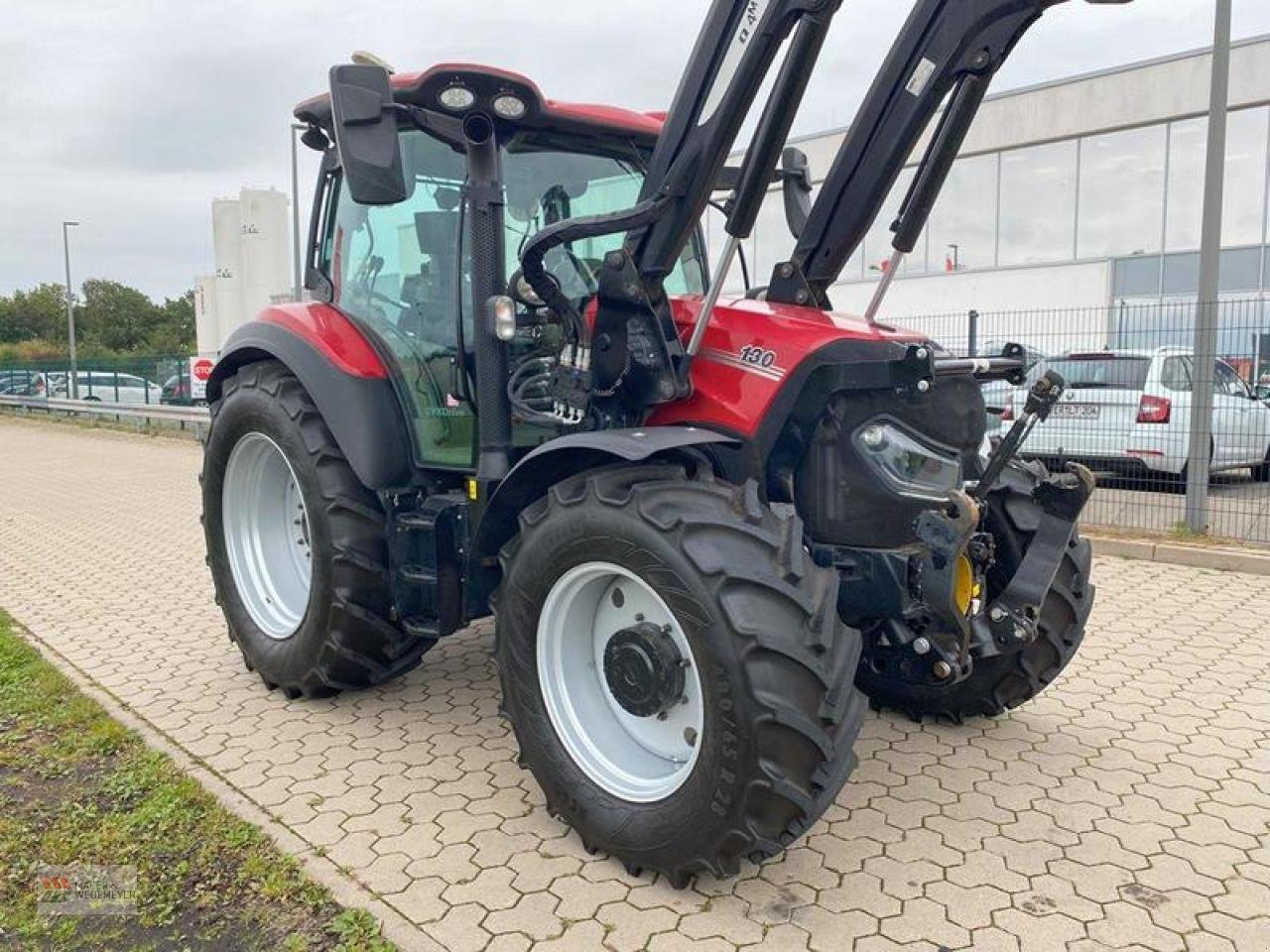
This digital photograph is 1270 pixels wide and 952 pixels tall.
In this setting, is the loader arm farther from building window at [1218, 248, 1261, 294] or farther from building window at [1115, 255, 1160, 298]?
building window at [1115, 255, 1160, 298]

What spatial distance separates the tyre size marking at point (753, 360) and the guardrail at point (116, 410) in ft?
56.0

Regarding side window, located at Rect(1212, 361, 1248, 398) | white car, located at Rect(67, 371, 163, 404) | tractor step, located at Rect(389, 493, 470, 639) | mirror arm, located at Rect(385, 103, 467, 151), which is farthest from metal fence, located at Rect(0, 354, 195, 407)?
mirror arm, located at Rect(385, 103, 467, 151)

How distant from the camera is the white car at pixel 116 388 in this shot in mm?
28094

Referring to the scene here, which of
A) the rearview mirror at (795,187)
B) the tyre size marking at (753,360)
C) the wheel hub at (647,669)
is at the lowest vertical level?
the wheel hub at (647,669)

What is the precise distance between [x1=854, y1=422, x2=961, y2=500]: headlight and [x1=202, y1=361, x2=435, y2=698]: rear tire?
2.04m

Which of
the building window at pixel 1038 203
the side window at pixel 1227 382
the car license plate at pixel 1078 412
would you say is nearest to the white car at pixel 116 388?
the building window at pixel 1038 203

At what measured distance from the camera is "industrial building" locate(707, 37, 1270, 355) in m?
20.3

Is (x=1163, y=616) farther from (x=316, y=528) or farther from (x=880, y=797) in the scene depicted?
(x=316, y=528)

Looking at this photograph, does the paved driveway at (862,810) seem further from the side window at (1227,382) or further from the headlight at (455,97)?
the side window at (1227,382)

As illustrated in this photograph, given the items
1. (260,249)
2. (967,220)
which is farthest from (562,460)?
(260,249)

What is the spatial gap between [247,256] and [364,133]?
23.8m

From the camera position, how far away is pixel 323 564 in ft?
13.5

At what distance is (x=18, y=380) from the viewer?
3341cm

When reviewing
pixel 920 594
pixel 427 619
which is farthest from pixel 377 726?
pixel 920 594
